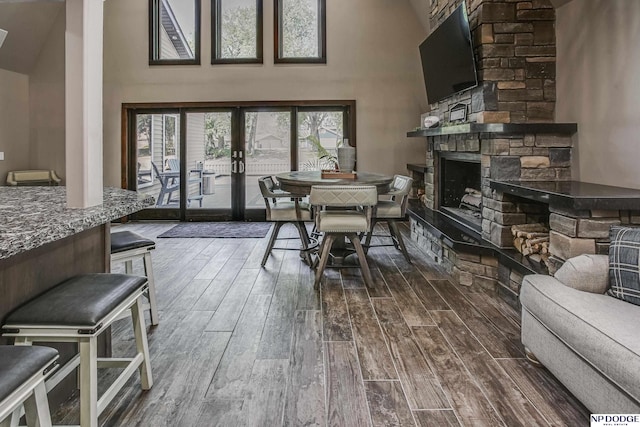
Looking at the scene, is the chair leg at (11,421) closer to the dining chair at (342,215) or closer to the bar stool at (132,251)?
the bar stool at (132,251)

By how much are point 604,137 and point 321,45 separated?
5139 millimetres

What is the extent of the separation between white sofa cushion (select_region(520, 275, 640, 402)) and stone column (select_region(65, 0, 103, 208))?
2206 millimetres

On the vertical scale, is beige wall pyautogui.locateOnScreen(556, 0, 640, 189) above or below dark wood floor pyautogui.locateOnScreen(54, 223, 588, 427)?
above

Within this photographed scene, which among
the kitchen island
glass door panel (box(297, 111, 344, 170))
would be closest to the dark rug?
glass door panel (box(297, 111, 344, 170))

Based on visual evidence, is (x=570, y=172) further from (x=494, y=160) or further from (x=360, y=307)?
(x=360, y=307)

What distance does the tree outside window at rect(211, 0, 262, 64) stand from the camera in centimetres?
755

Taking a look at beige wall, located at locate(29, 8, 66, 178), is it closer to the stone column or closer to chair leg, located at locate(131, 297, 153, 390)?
the stone column

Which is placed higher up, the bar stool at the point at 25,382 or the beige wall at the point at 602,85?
the beige wall at the point at 602,85

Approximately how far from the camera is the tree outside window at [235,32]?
7551mm

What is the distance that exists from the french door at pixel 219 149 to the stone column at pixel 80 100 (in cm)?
552

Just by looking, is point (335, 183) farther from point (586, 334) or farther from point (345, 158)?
point (586, 334)

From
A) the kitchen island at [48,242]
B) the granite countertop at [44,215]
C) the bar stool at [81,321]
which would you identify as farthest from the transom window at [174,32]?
the bar stool at [81,321]

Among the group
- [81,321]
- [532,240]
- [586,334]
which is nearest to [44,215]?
[81,321]

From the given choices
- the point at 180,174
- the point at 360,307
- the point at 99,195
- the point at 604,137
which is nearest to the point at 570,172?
the point at 604,137
